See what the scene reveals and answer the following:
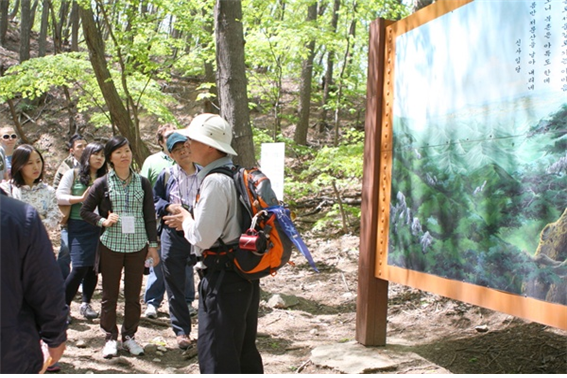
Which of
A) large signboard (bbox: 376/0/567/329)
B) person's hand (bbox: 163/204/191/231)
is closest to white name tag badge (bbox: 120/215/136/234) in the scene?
person's hand (bbox: 163/204/191/231)

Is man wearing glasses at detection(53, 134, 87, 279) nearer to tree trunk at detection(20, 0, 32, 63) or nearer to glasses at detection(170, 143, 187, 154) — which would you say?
glasses at detection(170, 143, 187, 154)

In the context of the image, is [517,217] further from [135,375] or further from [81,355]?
[81,355]

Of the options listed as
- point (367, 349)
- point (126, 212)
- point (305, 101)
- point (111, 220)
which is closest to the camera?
point (367, 349)

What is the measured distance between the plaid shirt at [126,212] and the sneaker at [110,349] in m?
0.84

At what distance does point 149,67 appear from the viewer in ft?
31.1

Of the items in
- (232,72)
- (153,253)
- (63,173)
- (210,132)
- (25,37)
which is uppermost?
(25,37)

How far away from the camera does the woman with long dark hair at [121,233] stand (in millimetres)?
4840

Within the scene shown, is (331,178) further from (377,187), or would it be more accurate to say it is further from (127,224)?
(127,224)

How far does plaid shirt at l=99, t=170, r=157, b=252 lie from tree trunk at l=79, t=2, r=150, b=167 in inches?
220

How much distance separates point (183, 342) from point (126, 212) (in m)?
1.35

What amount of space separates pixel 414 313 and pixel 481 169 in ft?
9.73

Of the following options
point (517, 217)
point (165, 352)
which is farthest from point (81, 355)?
point (517, 217)

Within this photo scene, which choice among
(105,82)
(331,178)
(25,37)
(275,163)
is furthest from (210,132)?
(25,37)

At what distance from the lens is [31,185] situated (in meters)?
5.01
